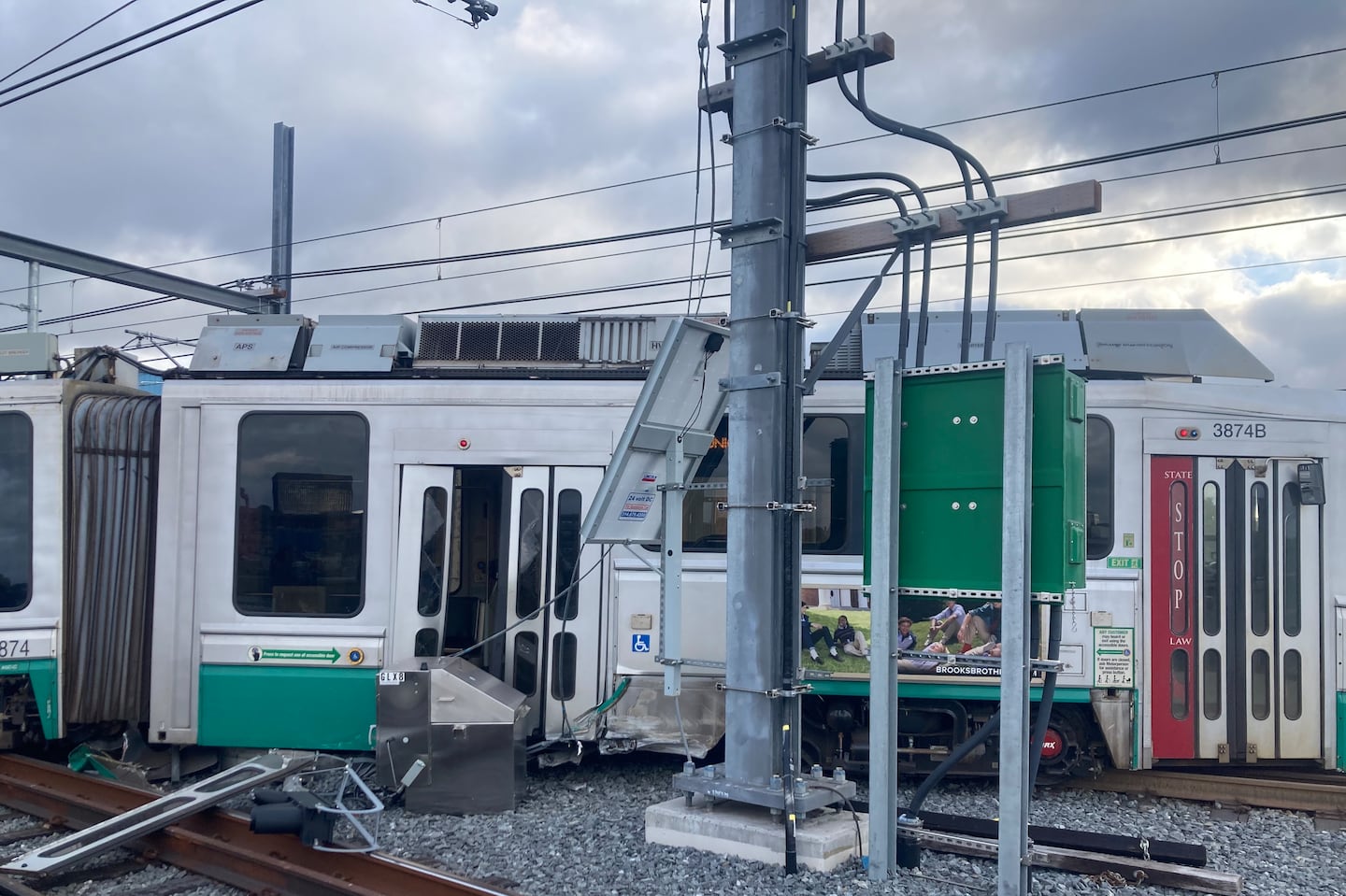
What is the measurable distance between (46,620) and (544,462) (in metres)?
3.73

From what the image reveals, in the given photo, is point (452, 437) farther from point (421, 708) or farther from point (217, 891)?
point (217, 891)

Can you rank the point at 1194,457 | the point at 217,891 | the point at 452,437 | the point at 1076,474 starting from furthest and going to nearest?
the point at 452,437, the point at 1194,457, the point at 217,891, the point at 1076,474

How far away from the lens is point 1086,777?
776 cm

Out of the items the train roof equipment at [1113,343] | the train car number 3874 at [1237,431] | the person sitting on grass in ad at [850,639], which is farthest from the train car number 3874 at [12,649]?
the train car number 3874 at [1237,431]

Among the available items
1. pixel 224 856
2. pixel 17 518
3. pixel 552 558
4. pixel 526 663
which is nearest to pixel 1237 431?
pixel 552 558

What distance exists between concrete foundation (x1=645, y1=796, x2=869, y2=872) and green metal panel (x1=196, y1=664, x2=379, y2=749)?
110 inches

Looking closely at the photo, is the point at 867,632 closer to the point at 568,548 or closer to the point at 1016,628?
the point at 568,548

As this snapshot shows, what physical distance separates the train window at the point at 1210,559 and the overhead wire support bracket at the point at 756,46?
4139 mm

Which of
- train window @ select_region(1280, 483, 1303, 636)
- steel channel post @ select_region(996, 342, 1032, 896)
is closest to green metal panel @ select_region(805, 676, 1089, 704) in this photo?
train window @ select_region(1280, 483, 1303, 636)

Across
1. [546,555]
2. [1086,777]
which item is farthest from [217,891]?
[1086,777]

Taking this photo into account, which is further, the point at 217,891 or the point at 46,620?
the point at 46,620

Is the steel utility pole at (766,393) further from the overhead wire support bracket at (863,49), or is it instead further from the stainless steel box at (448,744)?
the stainless steel box at (448,744)

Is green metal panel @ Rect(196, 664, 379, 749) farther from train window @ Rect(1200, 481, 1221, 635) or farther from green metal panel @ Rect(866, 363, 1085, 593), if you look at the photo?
train window @ Rect(1200, 481, 1221, 635)

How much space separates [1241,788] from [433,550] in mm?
5651
